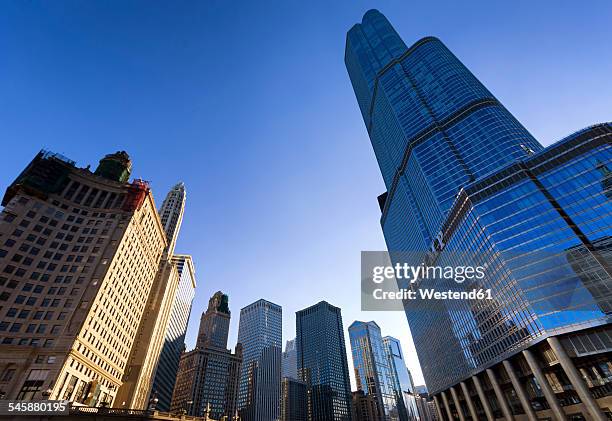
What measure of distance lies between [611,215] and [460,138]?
58150 mm

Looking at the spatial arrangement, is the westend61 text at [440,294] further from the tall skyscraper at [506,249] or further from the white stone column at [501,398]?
the white stone column at [501,398]

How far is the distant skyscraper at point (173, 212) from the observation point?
16562 centimetres

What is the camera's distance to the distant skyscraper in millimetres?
165625

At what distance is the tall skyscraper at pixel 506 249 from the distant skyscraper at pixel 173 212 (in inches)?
4541

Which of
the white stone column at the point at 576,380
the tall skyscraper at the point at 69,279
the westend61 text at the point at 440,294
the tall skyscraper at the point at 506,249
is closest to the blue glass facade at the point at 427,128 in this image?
the tall skyscraper at the point at 506,249

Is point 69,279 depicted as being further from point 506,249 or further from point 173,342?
point 173,342

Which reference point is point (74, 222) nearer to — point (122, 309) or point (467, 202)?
point (122, 309)

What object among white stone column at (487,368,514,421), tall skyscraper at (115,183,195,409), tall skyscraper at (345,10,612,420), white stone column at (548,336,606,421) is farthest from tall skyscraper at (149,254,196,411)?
white stone column at (548,336,606,421)

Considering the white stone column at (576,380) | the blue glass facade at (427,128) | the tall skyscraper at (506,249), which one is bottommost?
the white stone column at (576,380)

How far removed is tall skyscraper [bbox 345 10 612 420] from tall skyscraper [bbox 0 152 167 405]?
89980 mm

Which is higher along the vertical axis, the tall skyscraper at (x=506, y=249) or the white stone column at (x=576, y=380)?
the tall skyscraper at (x=506, y=249)

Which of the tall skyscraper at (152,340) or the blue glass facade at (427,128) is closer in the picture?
the tall skyscraper at (152,340)

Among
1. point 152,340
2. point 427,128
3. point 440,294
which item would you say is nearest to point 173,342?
point 152,340

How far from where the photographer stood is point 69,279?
2987 inches
